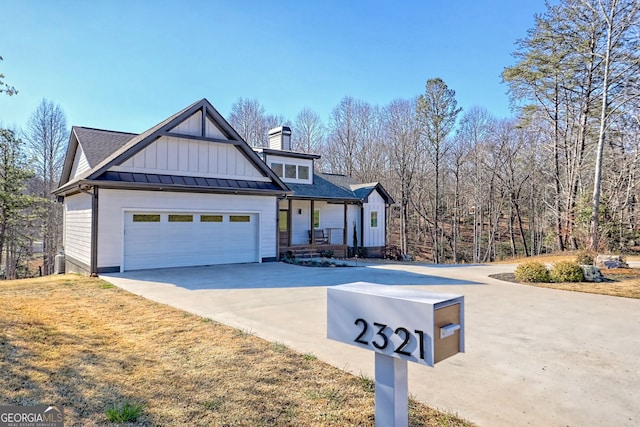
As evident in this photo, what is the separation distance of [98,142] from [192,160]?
14.2ft

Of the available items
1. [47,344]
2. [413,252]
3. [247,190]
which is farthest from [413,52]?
[47,344]

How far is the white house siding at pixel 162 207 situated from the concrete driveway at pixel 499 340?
1.11m

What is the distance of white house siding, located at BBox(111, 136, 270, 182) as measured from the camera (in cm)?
1207

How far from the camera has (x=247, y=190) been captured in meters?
13.6

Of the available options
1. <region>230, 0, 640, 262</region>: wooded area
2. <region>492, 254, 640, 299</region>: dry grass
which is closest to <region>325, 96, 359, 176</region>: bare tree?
<region>230, 0, 640, 262</region>: wooded area

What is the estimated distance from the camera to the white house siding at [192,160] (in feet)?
39.6

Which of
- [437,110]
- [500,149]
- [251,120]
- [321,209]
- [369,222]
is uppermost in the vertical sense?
[251,120]

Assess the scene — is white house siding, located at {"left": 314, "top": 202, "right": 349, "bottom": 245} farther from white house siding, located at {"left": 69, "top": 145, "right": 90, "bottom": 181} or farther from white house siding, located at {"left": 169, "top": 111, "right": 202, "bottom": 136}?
white house siding, located at {"left": 69, "top": 145, "right": 90, "bottom": 181}

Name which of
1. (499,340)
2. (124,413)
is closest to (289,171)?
(499,340)

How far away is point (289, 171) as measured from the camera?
62.6ft

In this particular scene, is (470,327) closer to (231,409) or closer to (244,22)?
(231,409)

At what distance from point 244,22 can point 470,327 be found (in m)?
11.7

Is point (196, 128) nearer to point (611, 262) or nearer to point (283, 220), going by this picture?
point (283, 220)

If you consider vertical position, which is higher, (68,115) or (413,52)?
(413,52)
